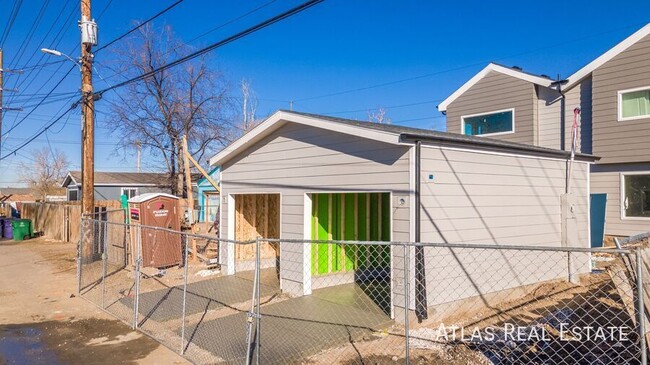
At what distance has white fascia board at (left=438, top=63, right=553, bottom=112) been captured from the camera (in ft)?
46.4

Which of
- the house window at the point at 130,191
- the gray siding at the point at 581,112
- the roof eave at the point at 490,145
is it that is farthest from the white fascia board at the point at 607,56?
the house window at the point at 130,191

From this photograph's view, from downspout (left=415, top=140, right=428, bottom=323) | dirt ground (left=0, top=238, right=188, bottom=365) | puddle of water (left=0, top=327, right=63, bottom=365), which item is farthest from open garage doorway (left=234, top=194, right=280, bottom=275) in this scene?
downspout (left=415, top=140, right=428, bottom=323)

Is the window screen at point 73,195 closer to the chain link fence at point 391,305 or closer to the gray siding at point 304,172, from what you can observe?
the chain link fence at point 391,305

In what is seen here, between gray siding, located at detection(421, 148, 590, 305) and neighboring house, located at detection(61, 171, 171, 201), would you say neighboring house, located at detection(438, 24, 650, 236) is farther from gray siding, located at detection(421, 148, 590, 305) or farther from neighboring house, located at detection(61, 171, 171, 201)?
neighboring house, located at detection(61, 171, 171, 201)

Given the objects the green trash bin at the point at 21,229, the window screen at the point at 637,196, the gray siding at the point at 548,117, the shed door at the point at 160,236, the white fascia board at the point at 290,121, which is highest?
the gray siding at the point at 548,117

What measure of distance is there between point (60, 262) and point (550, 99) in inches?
629

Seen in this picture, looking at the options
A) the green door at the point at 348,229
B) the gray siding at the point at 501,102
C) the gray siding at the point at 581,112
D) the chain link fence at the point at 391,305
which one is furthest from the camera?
the gray siding at the point at 501,102

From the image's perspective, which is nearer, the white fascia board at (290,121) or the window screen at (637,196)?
the white fascia board at (290,121)

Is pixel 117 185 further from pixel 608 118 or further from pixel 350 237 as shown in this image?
pixel 608 118

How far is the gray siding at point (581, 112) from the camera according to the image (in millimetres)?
13234

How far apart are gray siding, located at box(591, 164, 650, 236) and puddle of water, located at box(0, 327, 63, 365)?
13509 millimetres

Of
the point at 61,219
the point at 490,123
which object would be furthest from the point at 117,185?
the point at 490,123

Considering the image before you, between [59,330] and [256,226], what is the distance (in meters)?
5.19

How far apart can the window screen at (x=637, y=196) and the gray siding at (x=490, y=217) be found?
4070 mm
